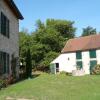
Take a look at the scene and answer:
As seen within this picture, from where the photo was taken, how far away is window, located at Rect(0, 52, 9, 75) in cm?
2336

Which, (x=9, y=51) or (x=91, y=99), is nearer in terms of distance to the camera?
(x=91, y=99)

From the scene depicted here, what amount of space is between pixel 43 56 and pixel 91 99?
4894 centimetres

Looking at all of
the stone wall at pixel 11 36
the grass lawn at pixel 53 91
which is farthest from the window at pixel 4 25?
the grass lawn at pixel 53 91

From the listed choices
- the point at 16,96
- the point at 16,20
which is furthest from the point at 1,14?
the point at 16,96

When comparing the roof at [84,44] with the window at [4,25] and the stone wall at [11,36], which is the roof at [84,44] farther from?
the window at [4,25]

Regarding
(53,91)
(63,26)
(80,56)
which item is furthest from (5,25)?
(63,26)

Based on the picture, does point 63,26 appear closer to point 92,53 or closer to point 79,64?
point 79,64

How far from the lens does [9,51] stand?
26.7 metres

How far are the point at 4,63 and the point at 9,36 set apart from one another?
2.70 meters

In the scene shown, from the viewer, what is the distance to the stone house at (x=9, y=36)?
23.7m

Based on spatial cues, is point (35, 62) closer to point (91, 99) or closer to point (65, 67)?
point (65, 67)

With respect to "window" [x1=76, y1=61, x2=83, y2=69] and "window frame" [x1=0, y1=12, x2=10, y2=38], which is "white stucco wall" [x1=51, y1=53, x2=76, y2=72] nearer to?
"window" [x1=76, y1=61, x2=83, y2=69]

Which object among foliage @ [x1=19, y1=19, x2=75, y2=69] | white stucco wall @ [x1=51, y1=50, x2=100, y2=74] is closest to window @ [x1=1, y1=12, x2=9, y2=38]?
white stucco wall @ [x1=51, y1=50, x2=100, y2=74]

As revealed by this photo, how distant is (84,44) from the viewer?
5638cm
